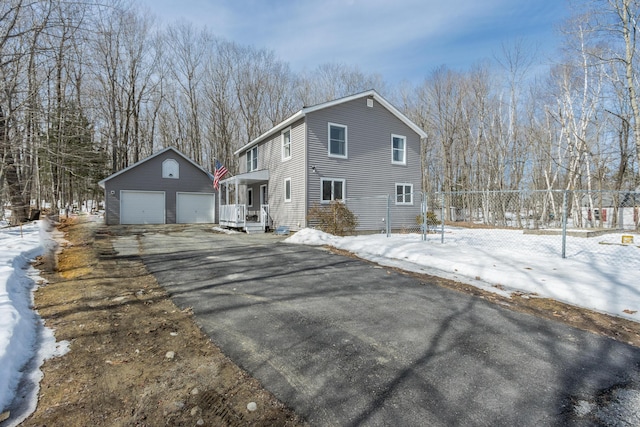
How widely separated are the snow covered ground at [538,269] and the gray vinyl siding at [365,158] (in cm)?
525

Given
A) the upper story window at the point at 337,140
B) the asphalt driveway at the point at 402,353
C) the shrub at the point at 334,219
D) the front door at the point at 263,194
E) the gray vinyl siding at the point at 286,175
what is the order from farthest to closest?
the front door at the point at 263,194 → the upper story window at the point at 337,140 → the gray vinyl siding at the point at 286,175 → the shrub at the point at 334,219 → the asphalt driveway at the point at 402,353

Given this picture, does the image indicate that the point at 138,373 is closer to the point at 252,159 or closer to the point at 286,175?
the point at 286,175

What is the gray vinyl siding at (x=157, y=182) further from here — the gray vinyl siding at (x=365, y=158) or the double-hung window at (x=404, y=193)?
the double-hung window at (x=404, y=193)

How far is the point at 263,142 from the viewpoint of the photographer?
1770 cm

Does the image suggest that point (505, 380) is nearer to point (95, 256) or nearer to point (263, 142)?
point (95, 256)

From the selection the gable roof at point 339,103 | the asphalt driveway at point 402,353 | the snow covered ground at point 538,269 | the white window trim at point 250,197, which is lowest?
the asphalt driveway at point 402,353

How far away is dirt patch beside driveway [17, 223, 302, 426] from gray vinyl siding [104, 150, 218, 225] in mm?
16159

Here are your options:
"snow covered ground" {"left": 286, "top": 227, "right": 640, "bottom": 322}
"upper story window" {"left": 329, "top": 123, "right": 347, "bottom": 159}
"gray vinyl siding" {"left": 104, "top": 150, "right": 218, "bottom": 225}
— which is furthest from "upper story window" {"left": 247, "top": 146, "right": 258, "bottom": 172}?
"snow covered ground" {"left": 286, "top": 227, "right": 640, "bottom": 322}

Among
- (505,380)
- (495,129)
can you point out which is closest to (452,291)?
(505,380)

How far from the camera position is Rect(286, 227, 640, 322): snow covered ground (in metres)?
4.50

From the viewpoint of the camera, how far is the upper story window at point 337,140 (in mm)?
14164

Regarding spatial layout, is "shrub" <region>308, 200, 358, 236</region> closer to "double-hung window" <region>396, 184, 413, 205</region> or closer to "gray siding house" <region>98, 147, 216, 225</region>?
"double-hung window" <region>396, 184, 413, 205</region>

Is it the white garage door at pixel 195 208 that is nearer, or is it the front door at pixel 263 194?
the front door at pixel 263 194

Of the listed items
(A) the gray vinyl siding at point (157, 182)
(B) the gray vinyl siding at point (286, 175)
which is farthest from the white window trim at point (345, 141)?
(A) the gray vinyl siding at point (157, 182)
